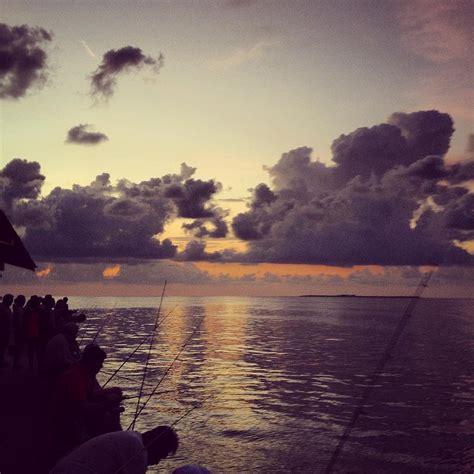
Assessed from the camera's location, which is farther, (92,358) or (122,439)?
(92,358)

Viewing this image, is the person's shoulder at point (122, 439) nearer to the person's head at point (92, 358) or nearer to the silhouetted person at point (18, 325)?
the person's head at point (92, 358)

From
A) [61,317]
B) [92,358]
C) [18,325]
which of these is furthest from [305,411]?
[92,358]

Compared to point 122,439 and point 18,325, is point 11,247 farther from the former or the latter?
point 122,439

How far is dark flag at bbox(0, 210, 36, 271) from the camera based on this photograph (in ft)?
31.8

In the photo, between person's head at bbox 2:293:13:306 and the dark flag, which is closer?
the dark flag

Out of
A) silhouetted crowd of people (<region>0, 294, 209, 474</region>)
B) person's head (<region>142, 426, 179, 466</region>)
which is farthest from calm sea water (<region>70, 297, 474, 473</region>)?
person's head (<region>142, 426, 179, 466</region>)

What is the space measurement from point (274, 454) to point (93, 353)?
7.55 m

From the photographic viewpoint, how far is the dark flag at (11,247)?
9.69 metres

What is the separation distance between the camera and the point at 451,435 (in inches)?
582

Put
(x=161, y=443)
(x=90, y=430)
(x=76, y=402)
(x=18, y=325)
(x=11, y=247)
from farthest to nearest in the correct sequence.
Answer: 1. (x=18, y=325)
2. (x=11, y=247)
3. (x=90, y=430)
4. (x=76, y=402)
5. (x=161, y=443)

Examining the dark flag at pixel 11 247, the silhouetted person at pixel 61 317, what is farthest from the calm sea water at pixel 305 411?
the dark flag at pixel 11 247

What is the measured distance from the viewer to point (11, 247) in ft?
33.8

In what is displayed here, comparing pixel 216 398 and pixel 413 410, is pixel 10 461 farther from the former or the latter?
pixel 413 410

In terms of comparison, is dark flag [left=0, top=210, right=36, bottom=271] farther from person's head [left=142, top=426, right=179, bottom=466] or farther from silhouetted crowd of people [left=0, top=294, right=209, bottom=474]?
person's head [left=142, top=426, right=179, bottom=466]
